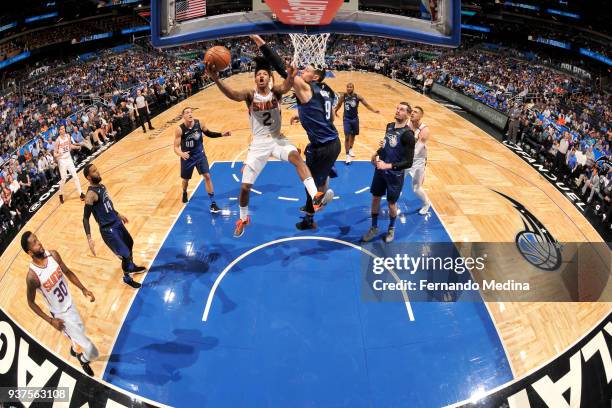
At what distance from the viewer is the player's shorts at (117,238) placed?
5.37m

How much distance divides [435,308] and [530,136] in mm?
9311

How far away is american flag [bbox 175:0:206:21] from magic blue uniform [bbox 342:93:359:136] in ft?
14.7

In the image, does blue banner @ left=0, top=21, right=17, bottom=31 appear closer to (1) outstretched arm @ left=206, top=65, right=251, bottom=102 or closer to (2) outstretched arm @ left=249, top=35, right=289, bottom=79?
(1) outstretched arm @ left=206, top=65, right=251, bottom=102

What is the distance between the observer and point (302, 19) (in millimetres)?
5211

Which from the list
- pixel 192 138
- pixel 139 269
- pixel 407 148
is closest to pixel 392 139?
pixel 407 148

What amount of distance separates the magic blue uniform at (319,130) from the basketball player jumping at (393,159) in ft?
2.26

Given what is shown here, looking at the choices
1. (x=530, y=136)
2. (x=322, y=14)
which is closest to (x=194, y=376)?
(x=322, y=14)

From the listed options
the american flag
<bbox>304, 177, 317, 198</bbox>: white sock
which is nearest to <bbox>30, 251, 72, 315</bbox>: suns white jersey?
<bbox>304, 177, 317, 198</bbox>: white sock

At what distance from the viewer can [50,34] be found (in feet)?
99.4

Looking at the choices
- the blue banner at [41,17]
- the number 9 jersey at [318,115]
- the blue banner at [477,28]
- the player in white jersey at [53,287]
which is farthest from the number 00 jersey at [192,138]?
the blue banner at [477,28]

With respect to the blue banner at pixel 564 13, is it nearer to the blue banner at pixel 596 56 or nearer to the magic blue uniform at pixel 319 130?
the blue banner at pixel 596 56

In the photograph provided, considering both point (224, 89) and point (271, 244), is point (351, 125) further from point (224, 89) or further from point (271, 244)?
point (224, 89)

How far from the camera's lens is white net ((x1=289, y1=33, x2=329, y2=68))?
8.56 m

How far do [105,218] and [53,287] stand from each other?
150cm
